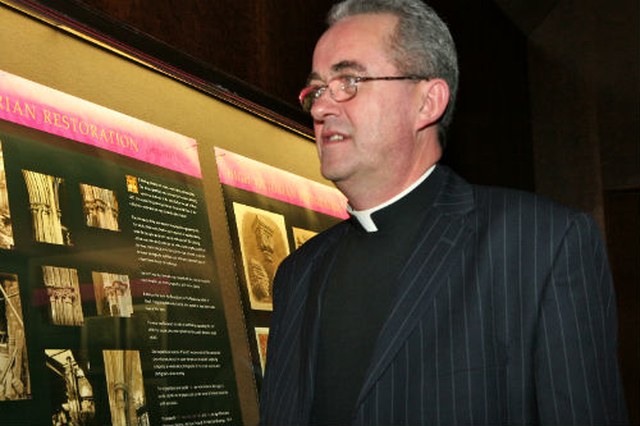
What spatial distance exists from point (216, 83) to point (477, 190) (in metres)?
1.21

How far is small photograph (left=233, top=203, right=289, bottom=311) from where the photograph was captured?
9.99ft

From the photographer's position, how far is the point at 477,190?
2164 millimetres

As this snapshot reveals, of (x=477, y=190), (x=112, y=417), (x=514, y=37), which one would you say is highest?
(x=514, y=37)

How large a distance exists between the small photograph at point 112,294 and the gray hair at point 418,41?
97 centimetres

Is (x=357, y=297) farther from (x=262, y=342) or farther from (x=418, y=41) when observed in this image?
(x=262, y=342)

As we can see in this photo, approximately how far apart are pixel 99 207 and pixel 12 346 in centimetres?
51

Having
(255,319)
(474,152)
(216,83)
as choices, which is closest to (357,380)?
(255,319)

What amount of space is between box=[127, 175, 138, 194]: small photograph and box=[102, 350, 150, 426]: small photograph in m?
0.48

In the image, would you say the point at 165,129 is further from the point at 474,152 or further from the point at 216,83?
the point at 474,152

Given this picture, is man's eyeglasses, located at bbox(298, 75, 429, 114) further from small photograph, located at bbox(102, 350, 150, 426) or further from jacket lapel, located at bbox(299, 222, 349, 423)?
small photograph, located at bbox(102, 350, 150, 426)

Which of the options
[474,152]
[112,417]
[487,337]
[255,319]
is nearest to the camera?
[487,337]

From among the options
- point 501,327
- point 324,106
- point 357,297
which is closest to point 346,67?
point 324,106

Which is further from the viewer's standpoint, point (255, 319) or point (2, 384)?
point (255, 319)

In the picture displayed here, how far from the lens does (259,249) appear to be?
315 centimetres
